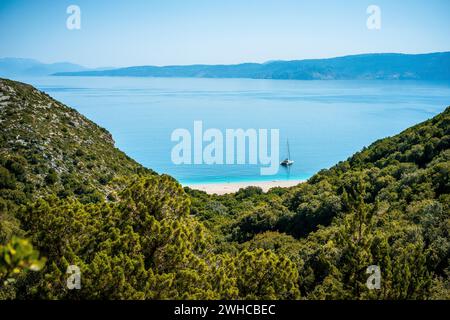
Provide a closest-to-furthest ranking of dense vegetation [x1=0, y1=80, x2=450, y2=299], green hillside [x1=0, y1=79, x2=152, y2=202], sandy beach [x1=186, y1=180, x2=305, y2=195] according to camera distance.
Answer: dense vegetation [x1=0, y1=80, x2=450, y2=299], green hillside [x1=0, y1=79, x2=152, y2=202], sandy beach [x1=186, y1=180, x2=305, y2=195]

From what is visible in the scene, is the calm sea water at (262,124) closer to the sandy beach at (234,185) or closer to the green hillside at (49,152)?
the sandy beach at (234,185)

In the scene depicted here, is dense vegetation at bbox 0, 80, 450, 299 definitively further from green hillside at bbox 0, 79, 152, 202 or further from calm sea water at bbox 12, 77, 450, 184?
calm sea water at bbox 12, 77, 450, 184

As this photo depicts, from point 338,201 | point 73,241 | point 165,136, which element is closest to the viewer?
point 73,241

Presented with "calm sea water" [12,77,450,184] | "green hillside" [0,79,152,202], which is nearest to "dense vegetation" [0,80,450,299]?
"green hillside" [0,79,152,202]

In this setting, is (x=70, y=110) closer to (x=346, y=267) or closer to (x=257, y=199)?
(x=257, y=199)

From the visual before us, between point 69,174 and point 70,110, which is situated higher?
point 70,110

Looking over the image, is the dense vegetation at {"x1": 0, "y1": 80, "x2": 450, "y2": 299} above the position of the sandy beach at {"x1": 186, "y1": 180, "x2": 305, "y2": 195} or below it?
above

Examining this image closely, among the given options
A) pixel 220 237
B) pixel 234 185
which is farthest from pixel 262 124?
pixel 220 237

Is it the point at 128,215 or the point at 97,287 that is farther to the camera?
the point at 128,215

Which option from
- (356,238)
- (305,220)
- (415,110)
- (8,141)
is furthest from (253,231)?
(415,110)
